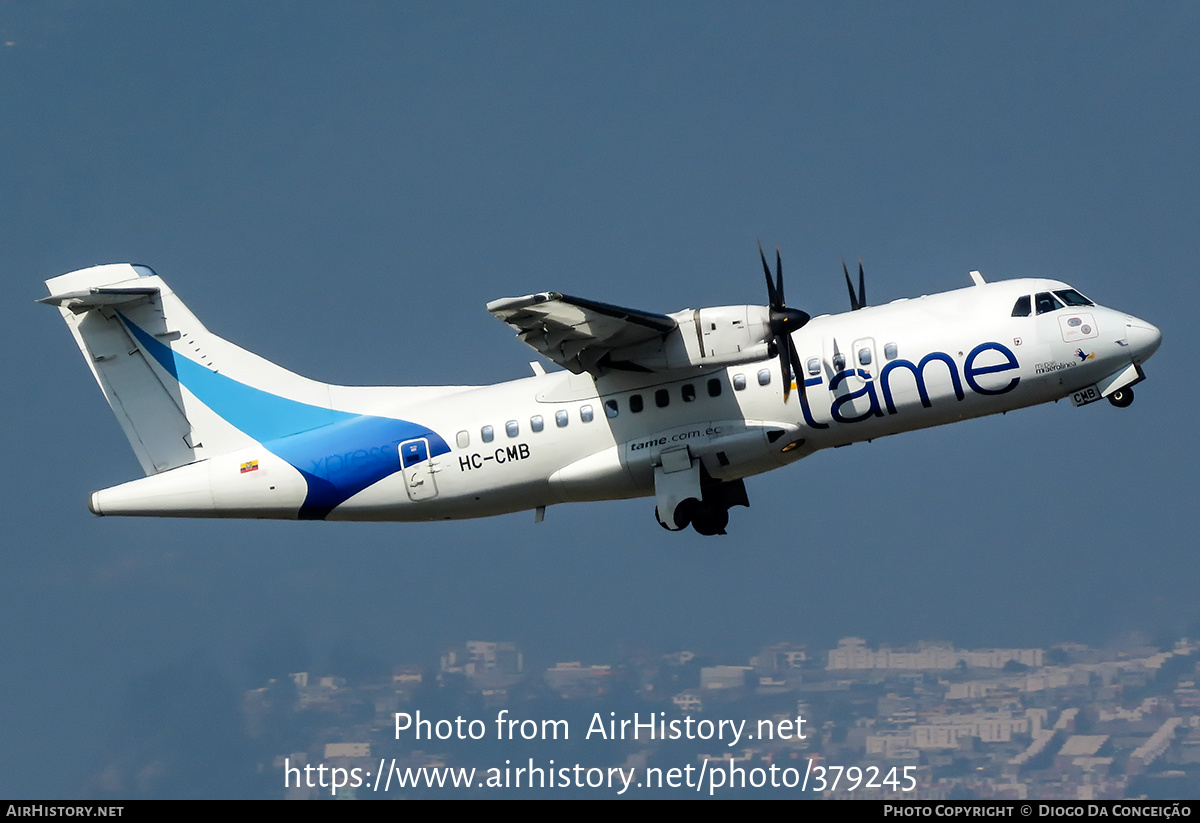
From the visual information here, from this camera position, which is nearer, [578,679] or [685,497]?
[685,497]

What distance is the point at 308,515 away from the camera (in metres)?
24.8

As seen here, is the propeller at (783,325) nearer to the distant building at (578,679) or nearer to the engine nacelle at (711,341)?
the engine nacelle at (711,341)

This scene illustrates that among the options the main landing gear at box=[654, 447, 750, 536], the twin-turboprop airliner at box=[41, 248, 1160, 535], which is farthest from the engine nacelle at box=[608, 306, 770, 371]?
the main landing gear at box=[654, 447, 750, 536]

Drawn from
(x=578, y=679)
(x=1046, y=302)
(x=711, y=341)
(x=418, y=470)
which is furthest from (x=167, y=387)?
(x=578, y=679)

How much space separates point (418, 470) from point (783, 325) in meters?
6.84

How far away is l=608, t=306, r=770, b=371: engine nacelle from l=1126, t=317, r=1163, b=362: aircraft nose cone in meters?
5.97

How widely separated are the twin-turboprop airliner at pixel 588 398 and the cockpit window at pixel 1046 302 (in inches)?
0.9

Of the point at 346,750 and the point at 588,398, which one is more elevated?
the point at 588,398

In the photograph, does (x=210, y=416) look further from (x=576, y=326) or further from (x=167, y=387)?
(x=576, y=326)

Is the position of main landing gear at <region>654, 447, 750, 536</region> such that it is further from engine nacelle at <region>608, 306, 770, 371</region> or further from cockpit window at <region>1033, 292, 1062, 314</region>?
cockpit window at <region>1033, 292, 1062, 314</region>

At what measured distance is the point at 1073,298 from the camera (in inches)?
907

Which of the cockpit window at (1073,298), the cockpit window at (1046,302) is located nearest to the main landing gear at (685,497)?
the cockpit window at (1046,302)

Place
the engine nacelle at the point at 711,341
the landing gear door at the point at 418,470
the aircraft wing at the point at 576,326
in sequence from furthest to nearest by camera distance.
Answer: the landing gear door at the point at 418,470 < the engine nacelle at the point at 711,341 < the aircraft wing at the point at 576,326

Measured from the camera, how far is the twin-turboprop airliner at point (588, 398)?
22.5 meters
